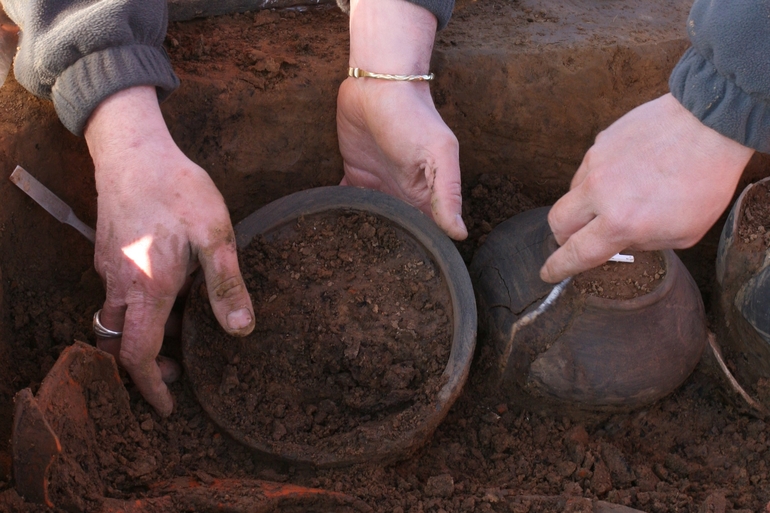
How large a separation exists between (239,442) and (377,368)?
1.55 ft

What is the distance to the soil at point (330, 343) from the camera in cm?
206

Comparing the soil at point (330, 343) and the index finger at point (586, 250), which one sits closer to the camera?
the index finger at point (586, 250)

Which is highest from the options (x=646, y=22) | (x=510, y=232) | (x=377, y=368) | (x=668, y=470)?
(x=646, y=22)

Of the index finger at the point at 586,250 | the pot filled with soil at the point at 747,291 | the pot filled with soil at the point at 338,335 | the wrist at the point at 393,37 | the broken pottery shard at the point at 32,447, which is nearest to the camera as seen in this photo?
the broken pottery shard at the point at 32,447

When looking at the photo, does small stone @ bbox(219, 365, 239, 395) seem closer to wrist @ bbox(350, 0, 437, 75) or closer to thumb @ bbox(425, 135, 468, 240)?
thumb @ bbox(425, 135, 468, 240)

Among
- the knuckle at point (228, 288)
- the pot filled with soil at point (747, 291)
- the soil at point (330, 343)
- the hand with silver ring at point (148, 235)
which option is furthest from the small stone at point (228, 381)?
the pot filled with soil at point (747, 291)

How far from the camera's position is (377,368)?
2121mm

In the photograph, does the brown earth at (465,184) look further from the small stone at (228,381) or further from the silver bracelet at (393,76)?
the silver bracelet at (393,76)

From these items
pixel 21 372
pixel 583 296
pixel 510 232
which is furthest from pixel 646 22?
pixel 21 372

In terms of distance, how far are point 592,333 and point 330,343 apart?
825mm

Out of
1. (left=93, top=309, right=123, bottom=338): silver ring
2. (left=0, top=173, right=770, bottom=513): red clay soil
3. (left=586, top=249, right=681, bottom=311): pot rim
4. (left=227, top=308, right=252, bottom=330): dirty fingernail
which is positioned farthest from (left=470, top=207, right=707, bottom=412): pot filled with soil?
(left=93, top=309, right=123, bottom=338): silver ring

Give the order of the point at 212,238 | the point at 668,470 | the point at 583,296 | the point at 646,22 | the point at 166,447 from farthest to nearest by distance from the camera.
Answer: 1. the point at 646,22
2. the point at 668,470
3. the point at 583,296
4. the point at 166,447
5. the point at 212,238

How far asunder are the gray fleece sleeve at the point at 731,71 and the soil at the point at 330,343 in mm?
955

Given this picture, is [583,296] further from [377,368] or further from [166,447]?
[166,447]
